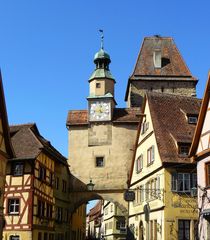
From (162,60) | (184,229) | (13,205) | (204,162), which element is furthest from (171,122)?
(162,60)

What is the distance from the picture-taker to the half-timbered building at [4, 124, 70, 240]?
28828 mm

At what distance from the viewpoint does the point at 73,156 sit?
40938mm

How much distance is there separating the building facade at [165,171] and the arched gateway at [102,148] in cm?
643

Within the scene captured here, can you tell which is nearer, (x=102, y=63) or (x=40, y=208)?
(x=40, y=208)

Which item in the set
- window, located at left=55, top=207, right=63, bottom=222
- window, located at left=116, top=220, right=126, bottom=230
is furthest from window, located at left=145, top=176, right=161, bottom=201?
window, located at left=116, top=220, right=126, bottom=230

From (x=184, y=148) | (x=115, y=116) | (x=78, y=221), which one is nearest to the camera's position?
(x=184, y=148)

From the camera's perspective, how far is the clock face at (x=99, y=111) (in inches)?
1630

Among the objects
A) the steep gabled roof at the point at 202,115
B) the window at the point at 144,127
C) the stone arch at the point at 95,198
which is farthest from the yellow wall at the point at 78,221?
the steep gabled roof at the point at 202,115

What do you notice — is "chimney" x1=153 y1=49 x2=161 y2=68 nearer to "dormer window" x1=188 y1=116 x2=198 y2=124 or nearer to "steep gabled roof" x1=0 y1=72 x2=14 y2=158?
"dormer window" x1=188 y1=116 x2=198 y2=124

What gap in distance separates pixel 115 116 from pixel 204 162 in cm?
2137

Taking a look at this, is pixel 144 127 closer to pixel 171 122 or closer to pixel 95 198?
pixel 171 122

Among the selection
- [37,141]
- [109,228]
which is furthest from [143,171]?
[109,228]

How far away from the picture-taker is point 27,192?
2928 cm

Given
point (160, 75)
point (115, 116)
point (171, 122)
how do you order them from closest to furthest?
point (171, 122), point (115, 116), point (160, 75)
